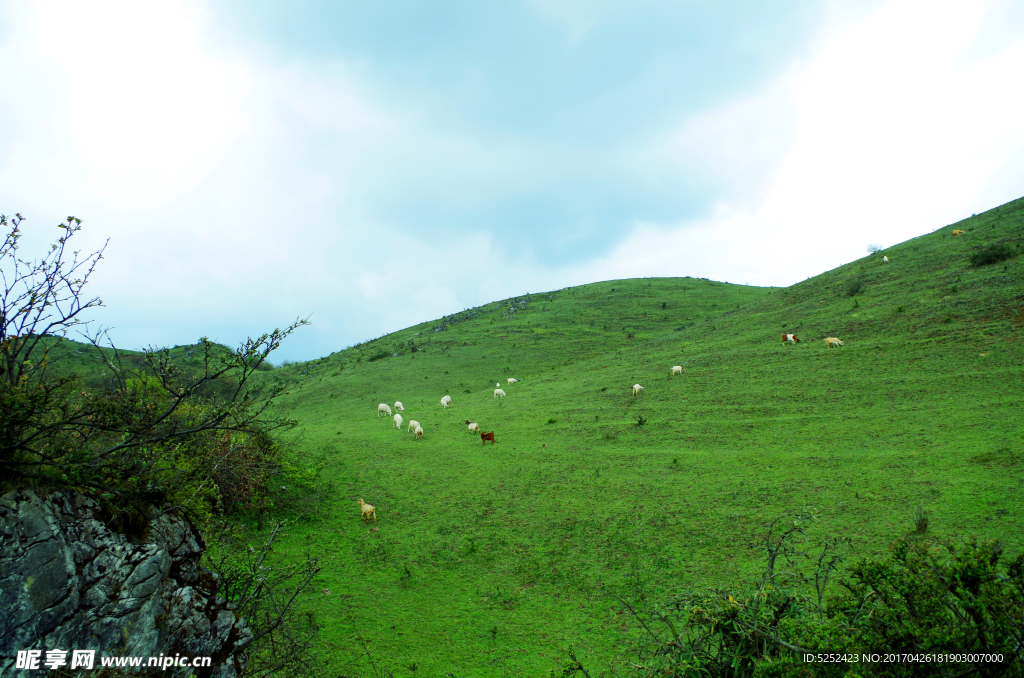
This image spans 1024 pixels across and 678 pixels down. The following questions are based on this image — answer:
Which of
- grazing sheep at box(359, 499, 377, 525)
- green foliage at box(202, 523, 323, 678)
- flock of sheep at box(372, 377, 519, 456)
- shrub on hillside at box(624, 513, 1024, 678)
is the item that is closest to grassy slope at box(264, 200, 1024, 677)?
grazing sheep at box(359, 499, 377, 525)

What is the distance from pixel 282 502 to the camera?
13289mm

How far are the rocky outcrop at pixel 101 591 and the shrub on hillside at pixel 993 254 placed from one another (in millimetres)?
36404

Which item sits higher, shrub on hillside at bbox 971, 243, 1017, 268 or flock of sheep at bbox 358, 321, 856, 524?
shrub on hillside at bbox 971, 243, 1017, 268

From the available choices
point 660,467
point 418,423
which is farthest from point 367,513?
point 418,423

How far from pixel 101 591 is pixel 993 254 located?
123 feet

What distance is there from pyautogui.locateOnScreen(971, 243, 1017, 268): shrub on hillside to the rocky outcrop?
119 ft

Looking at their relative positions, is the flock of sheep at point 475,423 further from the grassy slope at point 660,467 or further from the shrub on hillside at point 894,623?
the shrub on hillside at point 894,623

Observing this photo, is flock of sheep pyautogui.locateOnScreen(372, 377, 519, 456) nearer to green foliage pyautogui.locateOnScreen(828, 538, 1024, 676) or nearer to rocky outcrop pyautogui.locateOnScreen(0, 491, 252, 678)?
rocky outcrop pyautogui.locateOnScreen(0, 491, 252, 678)

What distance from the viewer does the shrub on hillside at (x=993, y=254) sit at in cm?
2639

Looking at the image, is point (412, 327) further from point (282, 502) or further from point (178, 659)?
point (178, 659)

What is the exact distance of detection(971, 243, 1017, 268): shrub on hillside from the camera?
2639 cm

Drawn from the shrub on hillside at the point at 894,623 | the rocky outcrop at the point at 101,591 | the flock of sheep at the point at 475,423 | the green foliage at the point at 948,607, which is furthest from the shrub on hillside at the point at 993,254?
the rocky outcrop at the point at 101,591

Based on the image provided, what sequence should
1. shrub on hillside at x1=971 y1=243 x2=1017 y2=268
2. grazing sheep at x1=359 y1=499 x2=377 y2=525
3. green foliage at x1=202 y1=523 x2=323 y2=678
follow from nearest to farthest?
green foliage at x1=202 y1=523 x2=323 y2=678 < grazing sheep at x1=359 y1=499 x2=377 y2=525 < shrub on hillside at x1=971 y1=243 x2=1017 y2=268

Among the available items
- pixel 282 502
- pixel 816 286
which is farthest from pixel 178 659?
pixel 816 286
